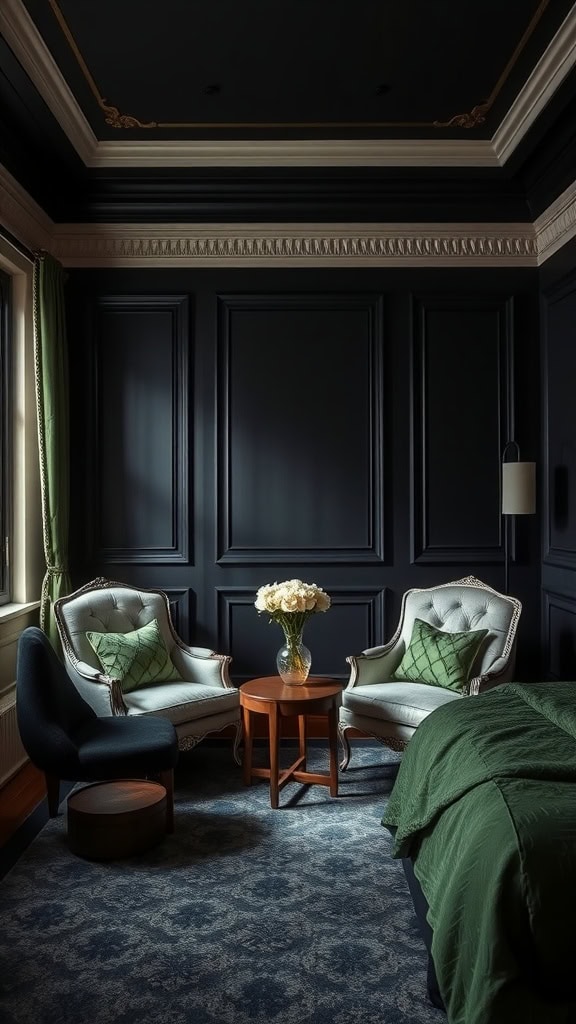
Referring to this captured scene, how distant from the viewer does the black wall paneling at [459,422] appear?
4500 mm

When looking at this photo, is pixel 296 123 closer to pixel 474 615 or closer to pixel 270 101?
pixel 270 101

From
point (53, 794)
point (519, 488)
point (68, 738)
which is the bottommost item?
point (53, 794)

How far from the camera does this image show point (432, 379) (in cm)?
451

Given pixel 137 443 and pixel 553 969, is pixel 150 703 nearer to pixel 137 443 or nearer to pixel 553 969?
pixel 137 443

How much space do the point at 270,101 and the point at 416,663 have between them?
8.74 ft

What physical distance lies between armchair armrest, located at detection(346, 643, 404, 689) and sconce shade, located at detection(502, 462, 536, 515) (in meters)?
Result: 0.93

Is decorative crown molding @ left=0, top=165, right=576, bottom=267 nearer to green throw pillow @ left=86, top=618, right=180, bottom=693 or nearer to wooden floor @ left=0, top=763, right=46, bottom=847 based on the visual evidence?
green throw pillow @ left=86, top=618, right=180, bottom=693

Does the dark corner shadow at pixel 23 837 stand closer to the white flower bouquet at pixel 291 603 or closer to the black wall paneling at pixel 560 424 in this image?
the white flower bouquet at pixel 291 603

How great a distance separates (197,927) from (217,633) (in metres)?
2.17

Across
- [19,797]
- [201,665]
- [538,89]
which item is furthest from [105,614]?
[538,89]

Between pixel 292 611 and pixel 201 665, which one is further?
pixel 201 665

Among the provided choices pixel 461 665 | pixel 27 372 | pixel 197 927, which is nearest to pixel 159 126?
pixel 27 372

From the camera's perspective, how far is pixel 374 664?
13.0ft

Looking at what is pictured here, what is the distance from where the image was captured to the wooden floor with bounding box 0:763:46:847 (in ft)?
10.5
